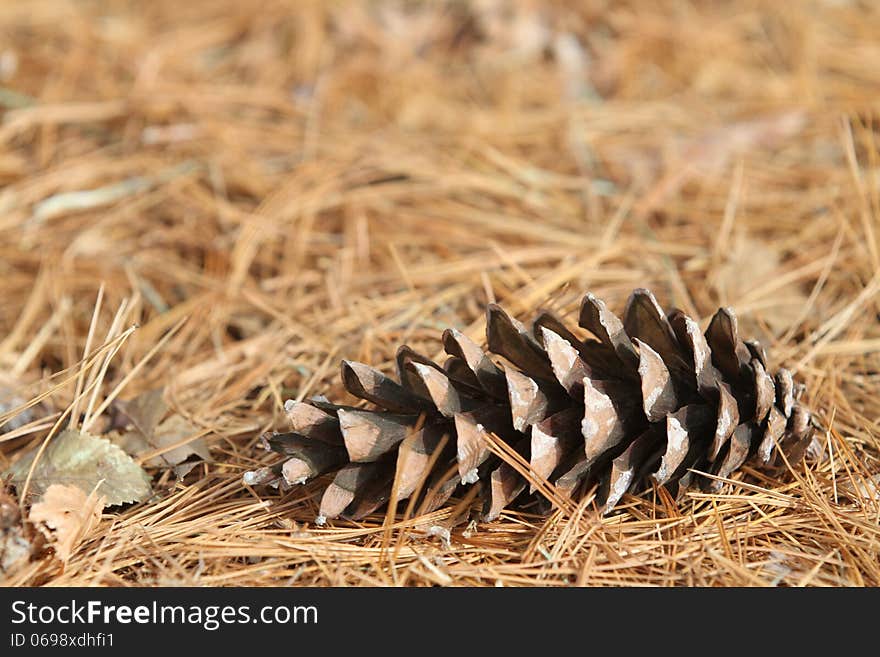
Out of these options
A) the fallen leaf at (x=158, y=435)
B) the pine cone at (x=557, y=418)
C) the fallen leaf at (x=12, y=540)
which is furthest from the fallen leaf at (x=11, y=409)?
the pine cone at (x=557, y=418)

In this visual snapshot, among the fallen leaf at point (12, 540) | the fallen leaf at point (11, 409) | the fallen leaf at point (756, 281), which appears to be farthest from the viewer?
the fallen leaf at point (756, 281)

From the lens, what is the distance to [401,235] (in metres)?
1.63

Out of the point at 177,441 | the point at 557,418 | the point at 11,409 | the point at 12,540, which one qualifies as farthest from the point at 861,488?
the point at 11,409

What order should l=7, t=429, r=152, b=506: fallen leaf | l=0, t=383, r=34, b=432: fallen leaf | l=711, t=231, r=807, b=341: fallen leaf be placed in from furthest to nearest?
1. l=711, t=231, r=807, b=341: fallen leaf
2. l=0, t=383, r=34, b=432: fallen leaf
3. l=7, t=429, r=152, b=506: fallen leaf

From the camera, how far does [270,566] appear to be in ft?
3.05

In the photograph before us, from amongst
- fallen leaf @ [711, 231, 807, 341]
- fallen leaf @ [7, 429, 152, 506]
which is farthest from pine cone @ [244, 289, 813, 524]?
fallen leaf @ [711, 231, 807, 341]

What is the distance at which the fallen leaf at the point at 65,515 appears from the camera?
0.92m

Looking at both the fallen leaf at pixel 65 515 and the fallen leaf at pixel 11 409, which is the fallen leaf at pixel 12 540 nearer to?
the fallen leaf at pixel 65 515

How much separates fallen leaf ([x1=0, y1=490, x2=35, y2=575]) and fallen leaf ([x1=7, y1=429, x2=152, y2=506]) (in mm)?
70

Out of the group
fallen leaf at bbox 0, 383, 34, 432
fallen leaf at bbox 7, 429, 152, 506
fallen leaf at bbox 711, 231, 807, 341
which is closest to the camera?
fallen leaf at bbox 7, 429, 152, 506

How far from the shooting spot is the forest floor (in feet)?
3.14

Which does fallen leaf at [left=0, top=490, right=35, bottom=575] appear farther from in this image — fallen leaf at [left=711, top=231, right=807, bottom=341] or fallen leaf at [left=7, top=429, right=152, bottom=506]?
fallen leaf at [left=711, top=231, right=807, bottom=341]

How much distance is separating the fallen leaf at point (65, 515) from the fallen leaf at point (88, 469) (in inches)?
1.2
